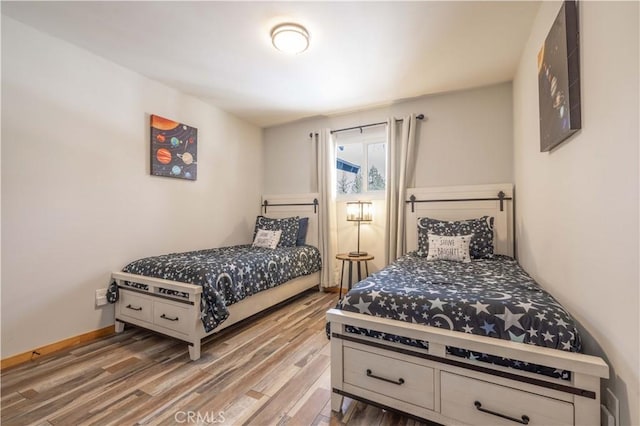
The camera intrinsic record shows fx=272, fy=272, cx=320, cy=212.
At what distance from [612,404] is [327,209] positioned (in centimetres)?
288

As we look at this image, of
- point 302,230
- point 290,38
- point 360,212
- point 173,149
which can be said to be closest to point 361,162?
point 360,212

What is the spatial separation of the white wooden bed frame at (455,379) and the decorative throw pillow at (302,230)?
2216 millimetres

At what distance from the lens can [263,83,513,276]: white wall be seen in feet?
9.41

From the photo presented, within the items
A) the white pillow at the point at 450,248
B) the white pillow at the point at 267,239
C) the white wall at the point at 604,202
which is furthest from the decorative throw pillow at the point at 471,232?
the white pillow at the point at 267,239

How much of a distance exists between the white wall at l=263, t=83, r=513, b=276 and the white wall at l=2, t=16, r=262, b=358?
1954 millimetres

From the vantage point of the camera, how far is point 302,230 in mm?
3699

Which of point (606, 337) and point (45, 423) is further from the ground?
point (606, 337)

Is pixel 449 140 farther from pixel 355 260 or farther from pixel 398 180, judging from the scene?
pixel 355 260

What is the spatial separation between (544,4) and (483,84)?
1.19m

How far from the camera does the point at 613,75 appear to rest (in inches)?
38.4

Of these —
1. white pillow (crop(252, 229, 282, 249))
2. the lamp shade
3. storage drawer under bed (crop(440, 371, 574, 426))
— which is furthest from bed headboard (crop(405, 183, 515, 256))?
storage drawer under bed (crop(440, 371, 574, 426))

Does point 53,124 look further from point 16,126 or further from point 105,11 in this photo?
point 105,11

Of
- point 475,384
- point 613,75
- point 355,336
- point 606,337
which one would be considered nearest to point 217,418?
point 355,336

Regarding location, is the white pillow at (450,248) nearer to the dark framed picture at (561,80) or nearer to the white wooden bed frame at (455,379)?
the dark framed picture at (561,80)
